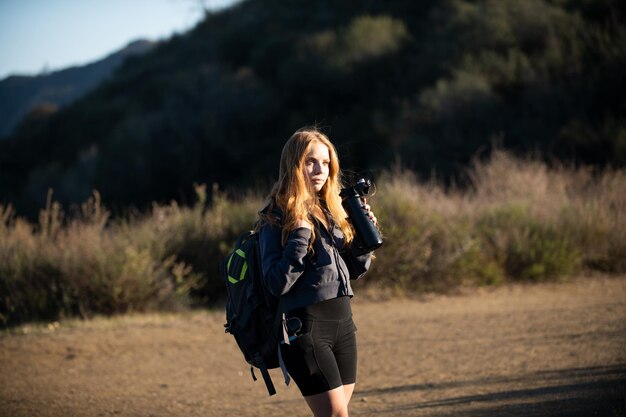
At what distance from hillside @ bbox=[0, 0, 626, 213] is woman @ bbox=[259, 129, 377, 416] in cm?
1273

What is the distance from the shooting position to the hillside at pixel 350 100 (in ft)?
67.1

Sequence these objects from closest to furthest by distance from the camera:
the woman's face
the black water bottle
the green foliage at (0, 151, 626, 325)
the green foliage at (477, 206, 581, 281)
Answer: the black water bottle, the woman's face, the green foliage at (0, 151, 626, 325), the green foliage at (477, 206, 581, 281)

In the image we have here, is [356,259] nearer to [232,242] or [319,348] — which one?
[319,348]

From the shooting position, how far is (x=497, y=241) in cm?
977

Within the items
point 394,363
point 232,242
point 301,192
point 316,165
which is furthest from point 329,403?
point 232,242

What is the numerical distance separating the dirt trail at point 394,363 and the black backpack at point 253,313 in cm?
208

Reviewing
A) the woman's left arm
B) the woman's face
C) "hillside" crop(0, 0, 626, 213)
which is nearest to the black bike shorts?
the woman's left arm

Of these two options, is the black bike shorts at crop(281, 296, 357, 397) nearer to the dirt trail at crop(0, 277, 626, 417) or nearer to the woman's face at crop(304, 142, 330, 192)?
the woman's face at crop(304, 142, 330, 192)

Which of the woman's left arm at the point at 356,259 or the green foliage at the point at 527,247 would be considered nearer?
the woman's left arm at the point at 356,259

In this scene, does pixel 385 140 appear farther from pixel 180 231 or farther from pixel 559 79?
pixel 180 231

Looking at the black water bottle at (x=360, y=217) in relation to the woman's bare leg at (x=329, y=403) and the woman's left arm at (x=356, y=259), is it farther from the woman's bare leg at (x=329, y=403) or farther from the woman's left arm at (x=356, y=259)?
the woman's bare leg at (x=329, y=403)

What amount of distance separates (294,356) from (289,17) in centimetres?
3700

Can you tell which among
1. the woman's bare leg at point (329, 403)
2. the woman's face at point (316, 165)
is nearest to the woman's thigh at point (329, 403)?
the woman's bare leg at point (329, 403)

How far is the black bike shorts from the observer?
300cm
